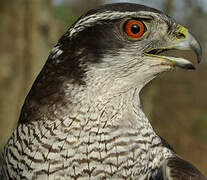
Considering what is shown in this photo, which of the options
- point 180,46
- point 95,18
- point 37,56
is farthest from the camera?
point 37,56

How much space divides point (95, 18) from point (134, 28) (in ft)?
1.07

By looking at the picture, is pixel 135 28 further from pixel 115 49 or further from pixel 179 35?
pixel 179 35

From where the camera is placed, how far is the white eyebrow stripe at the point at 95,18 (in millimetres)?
2260

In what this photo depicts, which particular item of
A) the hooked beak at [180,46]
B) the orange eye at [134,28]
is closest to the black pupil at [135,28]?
the orange eye at [134,28]

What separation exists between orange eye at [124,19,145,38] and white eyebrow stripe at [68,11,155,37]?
0.21ft

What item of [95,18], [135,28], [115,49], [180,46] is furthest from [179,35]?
[95,18]

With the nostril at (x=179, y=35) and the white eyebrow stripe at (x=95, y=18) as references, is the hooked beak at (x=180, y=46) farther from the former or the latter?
the white eyebrow stripe at (x=95, y=18)

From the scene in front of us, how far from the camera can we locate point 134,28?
2.30 m

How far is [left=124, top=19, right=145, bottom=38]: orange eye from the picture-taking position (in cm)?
229

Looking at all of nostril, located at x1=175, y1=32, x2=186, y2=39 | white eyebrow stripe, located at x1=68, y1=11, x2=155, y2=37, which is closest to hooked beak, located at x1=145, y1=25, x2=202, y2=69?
nostril, located at x1=175, y1=32, x2=186, y2=39

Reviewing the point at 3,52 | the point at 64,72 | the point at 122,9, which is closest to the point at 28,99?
the point at 64,72

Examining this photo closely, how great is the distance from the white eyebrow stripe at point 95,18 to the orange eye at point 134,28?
6 cm

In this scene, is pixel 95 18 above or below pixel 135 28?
above

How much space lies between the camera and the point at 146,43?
2363 mm
